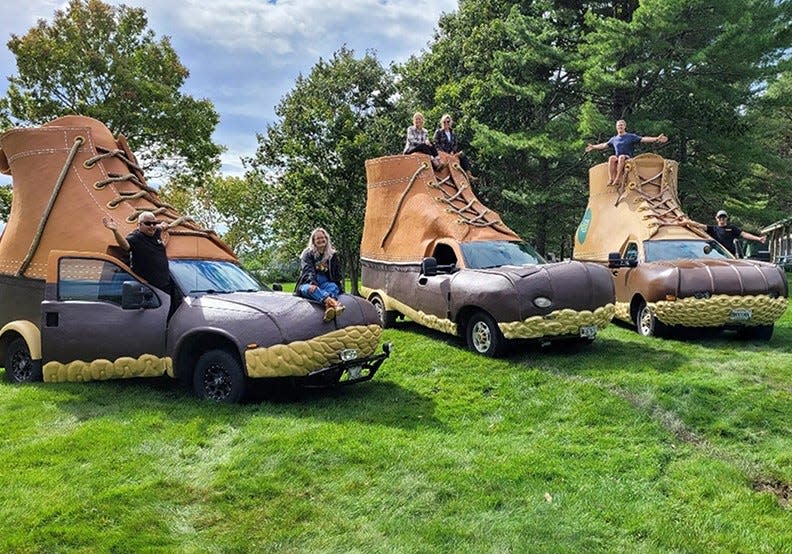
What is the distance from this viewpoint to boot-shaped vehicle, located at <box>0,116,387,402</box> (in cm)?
643

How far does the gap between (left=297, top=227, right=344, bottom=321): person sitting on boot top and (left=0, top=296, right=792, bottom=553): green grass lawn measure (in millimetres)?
1157

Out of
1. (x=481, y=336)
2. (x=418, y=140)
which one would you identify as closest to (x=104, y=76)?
(x=418, y=140)

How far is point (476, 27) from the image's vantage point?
928 inches

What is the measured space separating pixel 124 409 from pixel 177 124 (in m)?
17.9

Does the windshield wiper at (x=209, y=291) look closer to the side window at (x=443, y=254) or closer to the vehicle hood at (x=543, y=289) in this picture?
the vehicle hood at (x=543, y=289)

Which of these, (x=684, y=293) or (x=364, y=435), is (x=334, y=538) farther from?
(x=684, y=293)

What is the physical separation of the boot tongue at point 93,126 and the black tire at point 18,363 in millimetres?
2864

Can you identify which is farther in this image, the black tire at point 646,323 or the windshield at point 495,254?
the black tire at point 646,323

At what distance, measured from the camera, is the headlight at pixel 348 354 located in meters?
6.52

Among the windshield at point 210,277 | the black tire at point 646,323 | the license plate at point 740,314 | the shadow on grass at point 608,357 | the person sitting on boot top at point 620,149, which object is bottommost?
the shadow on grass at point 608,357

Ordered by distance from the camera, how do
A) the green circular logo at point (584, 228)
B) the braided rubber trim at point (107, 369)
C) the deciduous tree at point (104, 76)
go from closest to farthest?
the braided rubber trim at point (107, 369) → the green circular logo at point (584, 228) → the deciduous tree at point (104, 76)

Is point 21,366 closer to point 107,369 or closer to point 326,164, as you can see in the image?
point 107,369

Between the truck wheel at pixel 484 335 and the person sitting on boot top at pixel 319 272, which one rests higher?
the person sitting on boot top at pixel 319 272

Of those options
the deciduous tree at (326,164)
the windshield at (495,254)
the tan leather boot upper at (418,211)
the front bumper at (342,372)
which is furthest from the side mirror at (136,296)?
the deciduous tree at (326,164)
